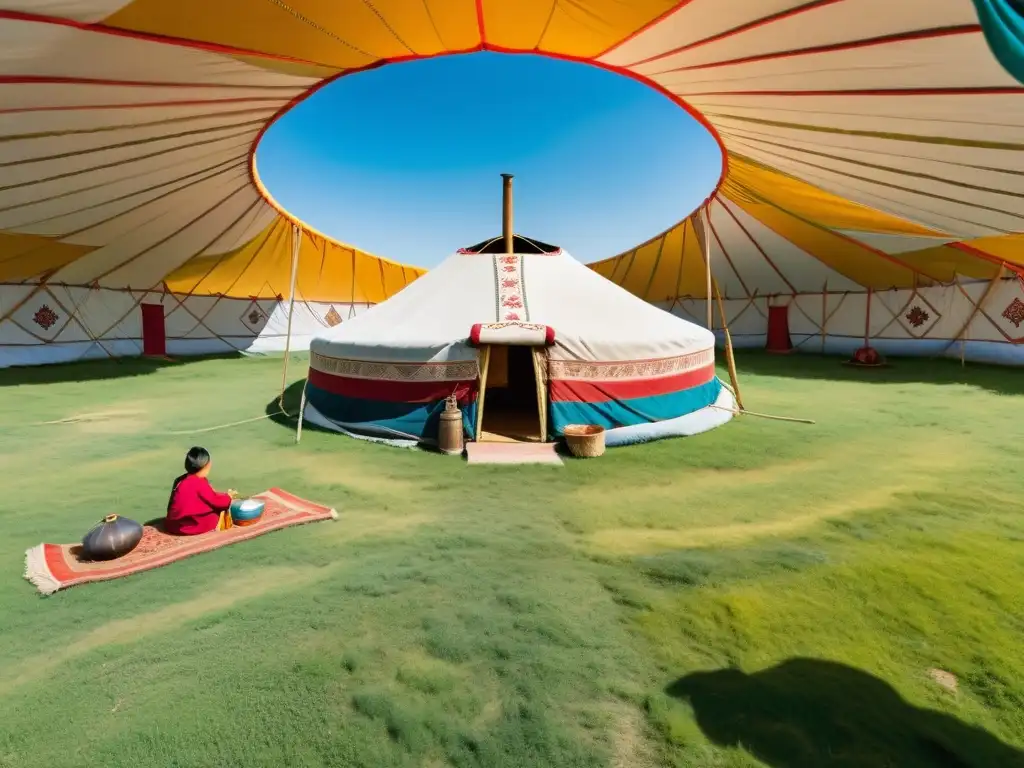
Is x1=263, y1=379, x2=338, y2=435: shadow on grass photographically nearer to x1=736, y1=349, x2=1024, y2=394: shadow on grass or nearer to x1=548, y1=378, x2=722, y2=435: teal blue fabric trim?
x1=548, y1=378, x2=722, y2=435: teal blue fabric trim

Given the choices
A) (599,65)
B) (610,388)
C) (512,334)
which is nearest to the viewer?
(599,65)

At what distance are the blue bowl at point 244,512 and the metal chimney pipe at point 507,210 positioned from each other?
423cm

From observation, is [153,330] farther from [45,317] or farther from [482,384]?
[482,384]

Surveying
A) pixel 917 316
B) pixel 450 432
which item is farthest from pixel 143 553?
pixel 917 316

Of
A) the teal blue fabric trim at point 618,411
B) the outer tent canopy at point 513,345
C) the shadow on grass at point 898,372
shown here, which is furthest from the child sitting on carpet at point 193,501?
the shadow on grass at point 898,372

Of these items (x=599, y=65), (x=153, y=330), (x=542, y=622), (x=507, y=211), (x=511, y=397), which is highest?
(x=599, y=65)

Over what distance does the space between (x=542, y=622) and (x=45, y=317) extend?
13167 mm

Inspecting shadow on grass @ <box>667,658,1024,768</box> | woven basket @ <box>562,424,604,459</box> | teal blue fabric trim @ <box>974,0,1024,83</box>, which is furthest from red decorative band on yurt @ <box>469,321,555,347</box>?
teal blue fabric trim @ <box>974,0,1024,83</box>

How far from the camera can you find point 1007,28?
1.13m

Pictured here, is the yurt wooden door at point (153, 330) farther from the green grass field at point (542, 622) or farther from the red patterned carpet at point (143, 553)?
the red patterned carpet at point (143, 553)

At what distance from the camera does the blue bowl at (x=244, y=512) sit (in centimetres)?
301

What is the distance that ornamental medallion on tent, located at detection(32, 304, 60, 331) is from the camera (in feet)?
34.7

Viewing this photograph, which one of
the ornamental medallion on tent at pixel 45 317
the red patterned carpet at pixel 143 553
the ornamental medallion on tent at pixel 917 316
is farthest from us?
the ornamental medallion on tent at pixel 917 316

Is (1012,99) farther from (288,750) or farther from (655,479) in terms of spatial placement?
(288,750)
